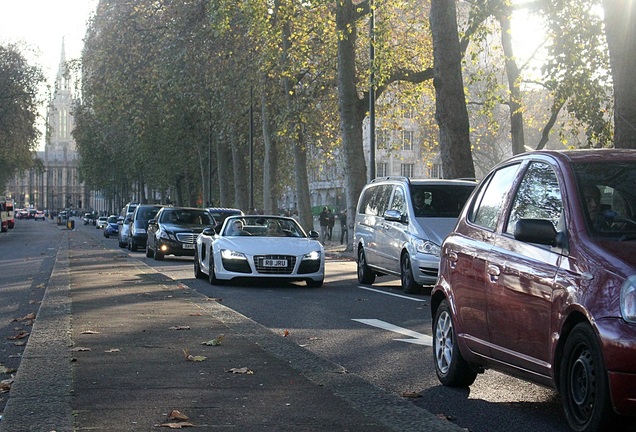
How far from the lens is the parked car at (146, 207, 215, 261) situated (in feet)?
113

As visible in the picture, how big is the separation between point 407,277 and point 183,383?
11.4 metres

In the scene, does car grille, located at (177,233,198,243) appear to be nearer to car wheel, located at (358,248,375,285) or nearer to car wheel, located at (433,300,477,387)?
car wheel, located at (358,248,375,285)

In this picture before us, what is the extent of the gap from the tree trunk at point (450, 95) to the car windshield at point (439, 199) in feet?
29.6

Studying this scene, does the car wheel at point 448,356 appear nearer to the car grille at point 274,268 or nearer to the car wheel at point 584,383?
the car wheel at point 584,383

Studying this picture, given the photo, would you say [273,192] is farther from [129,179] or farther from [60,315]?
[129,179]

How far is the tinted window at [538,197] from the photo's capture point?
24.3ft

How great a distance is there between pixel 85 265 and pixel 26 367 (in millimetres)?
21317

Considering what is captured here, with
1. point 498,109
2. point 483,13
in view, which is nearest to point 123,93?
point 483,13

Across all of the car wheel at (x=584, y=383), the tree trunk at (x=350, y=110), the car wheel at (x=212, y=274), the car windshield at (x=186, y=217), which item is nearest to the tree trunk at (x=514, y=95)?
the tree trunk at (x=350, y=110)

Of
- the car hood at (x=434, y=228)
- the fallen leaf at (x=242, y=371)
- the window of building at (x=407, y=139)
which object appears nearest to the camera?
the fallen leaf at (x=242, y=371)

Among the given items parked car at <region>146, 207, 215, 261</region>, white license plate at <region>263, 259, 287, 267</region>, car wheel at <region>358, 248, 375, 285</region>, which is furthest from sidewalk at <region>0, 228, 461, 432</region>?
Result: parked car at <region>146, 207, 215, 261</region>

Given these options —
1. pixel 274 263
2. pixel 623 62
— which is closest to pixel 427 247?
pixel 274 263

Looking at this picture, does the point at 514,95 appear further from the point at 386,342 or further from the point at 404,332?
the point at 386,342

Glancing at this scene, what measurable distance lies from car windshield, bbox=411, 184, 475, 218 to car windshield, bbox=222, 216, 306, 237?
2816 millimetres
